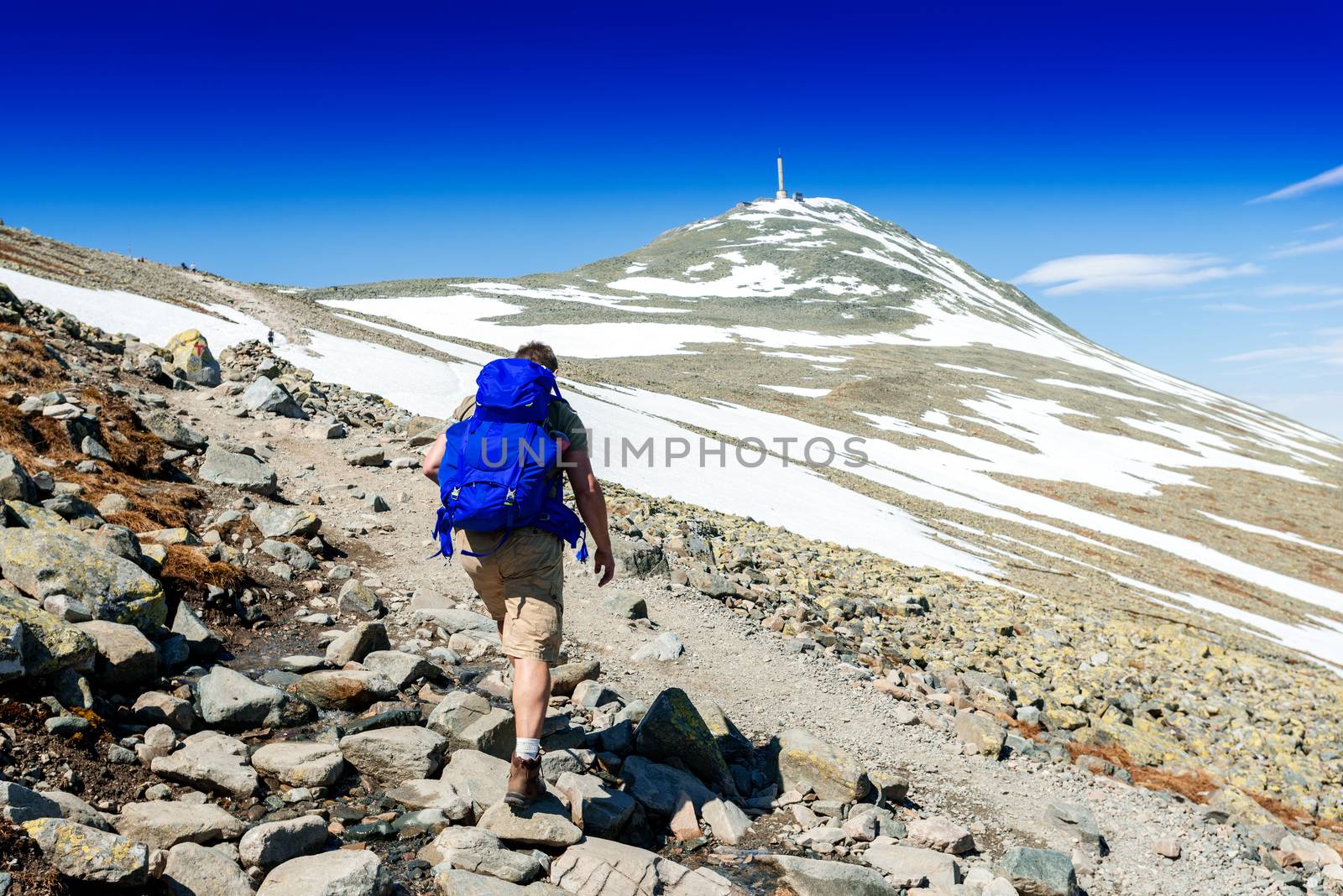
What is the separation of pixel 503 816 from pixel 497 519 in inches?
75.8

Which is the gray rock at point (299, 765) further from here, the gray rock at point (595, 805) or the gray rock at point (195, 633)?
the gray rock at point (195, 633)

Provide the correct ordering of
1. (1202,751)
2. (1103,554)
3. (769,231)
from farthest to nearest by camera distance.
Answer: (769,231), (1103,554), (1202,751)

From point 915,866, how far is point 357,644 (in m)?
5.17

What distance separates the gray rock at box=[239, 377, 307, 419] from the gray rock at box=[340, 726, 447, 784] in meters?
12.9

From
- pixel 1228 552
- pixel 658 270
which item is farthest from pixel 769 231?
pixel 1228 552

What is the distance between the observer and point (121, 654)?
230 inches

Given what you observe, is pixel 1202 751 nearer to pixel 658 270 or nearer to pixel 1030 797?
pixel 1030 797

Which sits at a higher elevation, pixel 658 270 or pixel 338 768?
pixel 658 270

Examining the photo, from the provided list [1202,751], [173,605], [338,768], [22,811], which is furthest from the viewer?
[1202,751]

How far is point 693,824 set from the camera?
5.95 meters

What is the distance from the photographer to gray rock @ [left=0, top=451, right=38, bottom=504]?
7773 mm

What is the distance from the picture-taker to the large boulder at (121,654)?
5746mm

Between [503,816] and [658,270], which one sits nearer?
[503,816]

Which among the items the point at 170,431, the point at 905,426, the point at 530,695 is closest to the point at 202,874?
the point at 530,695
